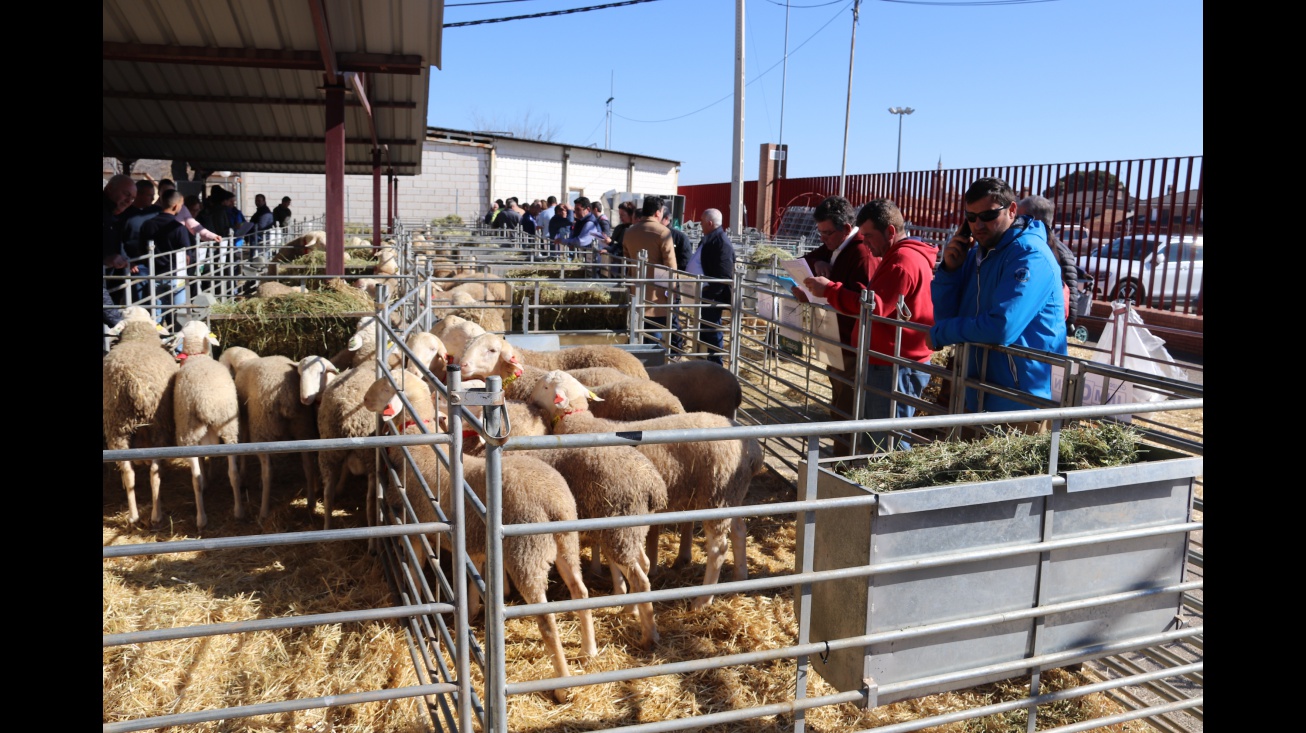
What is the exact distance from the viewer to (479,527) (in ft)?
12.6

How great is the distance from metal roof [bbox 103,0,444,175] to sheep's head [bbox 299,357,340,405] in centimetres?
256

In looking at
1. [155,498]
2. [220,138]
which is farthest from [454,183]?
[155,498]

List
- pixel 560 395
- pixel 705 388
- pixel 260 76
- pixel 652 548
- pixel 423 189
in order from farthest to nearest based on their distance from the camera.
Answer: pixel 423 189
pixel 260 76
pixel 705 388
pixel 652 548
pixel 560 395

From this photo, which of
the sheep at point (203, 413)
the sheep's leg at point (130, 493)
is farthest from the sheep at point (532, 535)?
the sheep's leg at point (130, 493)

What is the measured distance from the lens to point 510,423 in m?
4.37

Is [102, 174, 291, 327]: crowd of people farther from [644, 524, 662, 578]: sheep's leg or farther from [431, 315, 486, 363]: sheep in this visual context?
[644, 524, 662, 578]: sheep's leg

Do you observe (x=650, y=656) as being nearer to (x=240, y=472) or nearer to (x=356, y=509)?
(x=356, y=509)

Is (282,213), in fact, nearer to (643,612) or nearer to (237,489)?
(237,489)

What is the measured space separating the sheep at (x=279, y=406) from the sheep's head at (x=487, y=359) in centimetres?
109

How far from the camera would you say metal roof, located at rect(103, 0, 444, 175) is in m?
7.13

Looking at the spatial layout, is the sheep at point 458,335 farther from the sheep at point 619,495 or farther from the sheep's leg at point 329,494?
the sheep at point 619,495

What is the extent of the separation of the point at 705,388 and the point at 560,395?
70.6 inches

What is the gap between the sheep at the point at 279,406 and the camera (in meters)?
6.03

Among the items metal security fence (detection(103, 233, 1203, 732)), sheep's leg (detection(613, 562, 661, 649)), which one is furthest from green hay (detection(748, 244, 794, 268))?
metal security fence (detection(103, 233, 1203, 732))
